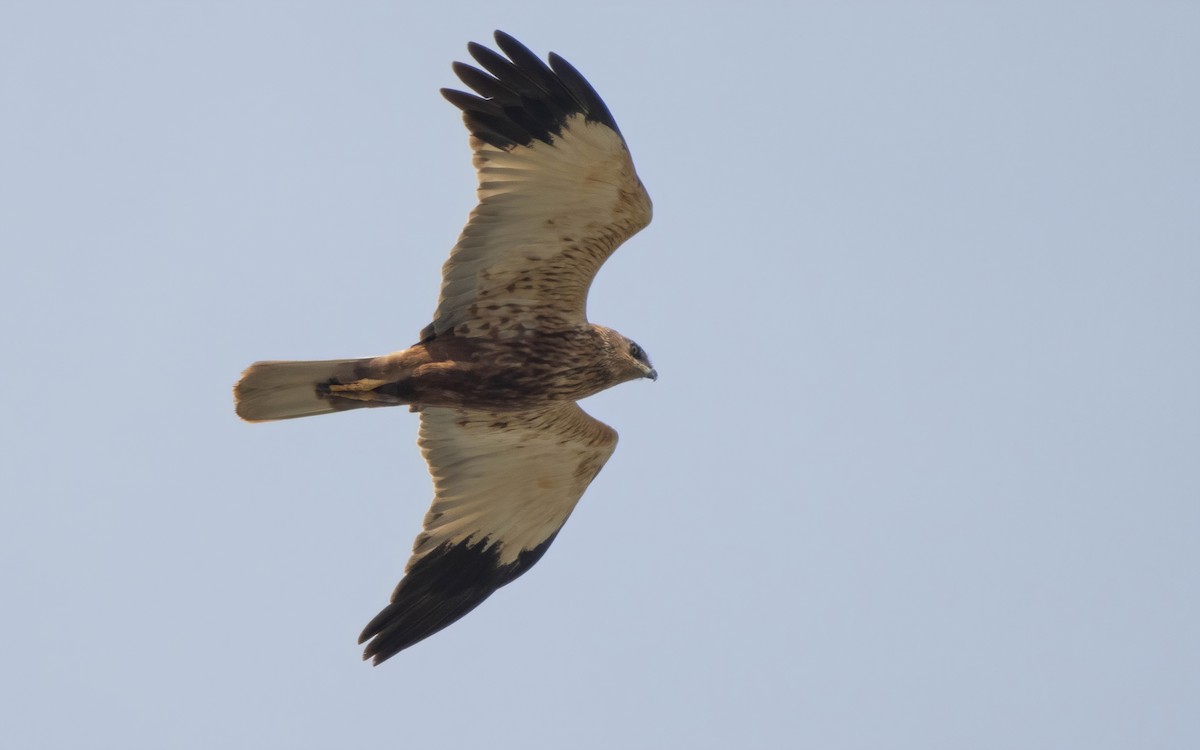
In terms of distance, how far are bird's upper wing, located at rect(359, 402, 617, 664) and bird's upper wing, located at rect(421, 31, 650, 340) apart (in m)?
0.93

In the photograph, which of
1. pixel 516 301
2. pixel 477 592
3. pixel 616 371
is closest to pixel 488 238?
pixel 516 301

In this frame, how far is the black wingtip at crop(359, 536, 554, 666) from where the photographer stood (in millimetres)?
12062

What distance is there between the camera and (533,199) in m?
11.1

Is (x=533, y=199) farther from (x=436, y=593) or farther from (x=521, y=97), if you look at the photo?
(x=436, y=593)

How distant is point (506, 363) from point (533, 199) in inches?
49.0

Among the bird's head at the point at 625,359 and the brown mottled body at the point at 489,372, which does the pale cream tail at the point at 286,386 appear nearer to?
the brown mottled body at the point at 489,372

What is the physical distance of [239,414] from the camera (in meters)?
11.2

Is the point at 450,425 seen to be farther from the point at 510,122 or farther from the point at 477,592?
the point at 510,122

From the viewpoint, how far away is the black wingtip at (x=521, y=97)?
10.7 metres

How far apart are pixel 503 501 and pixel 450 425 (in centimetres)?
80

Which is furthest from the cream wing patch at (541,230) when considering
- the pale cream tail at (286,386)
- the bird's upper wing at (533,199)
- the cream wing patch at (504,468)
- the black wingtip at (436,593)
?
the black wingtip at (436,593)

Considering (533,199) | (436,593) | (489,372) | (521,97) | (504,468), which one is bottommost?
(436,593)

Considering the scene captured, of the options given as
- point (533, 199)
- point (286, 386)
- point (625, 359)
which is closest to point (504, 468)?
point (625, 359)

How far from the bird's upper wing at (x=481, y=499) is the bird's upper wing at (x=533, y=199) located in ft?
3.04
